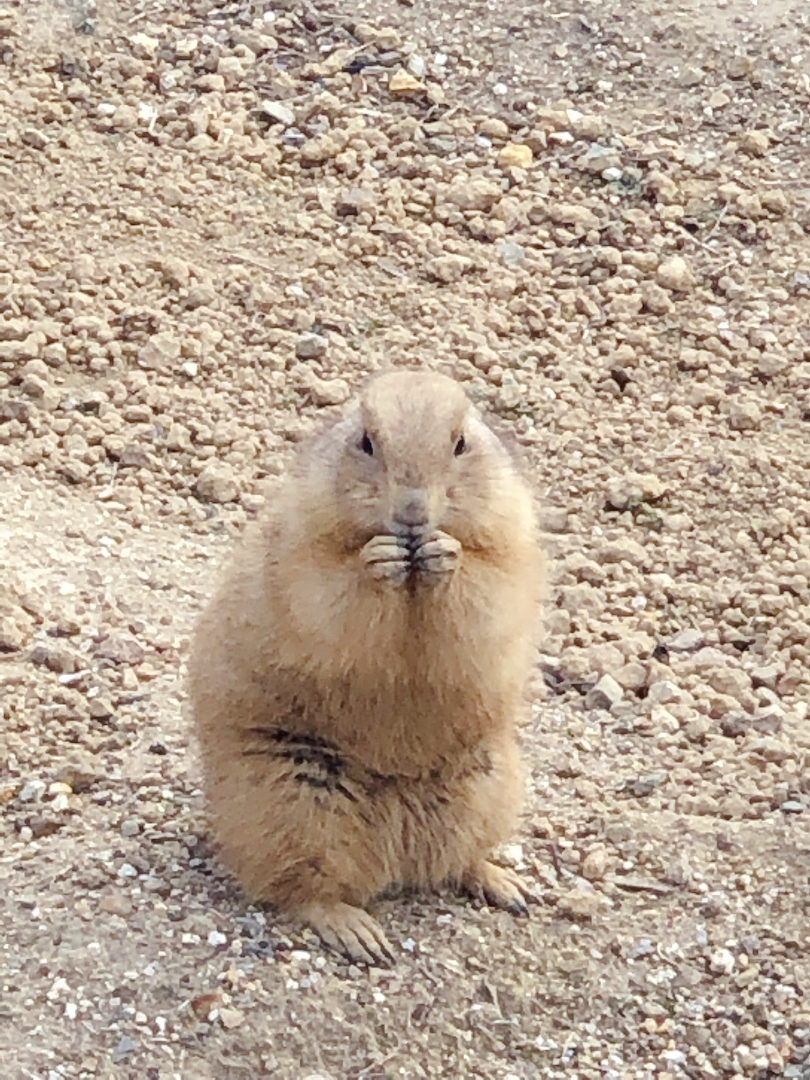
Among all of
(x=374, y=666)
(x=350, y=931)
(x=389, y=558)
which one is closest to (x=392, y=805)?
(x=350, y=931)

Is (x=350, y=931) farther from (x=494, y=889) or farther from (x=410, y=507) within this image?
(x=410, y=507)

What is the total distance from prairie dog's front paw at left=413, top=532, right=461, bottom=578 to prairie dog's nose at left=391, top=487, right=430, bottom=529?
38mm

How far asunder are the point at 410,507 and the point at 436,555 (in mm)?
94

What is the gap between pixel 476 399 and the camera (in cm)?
596

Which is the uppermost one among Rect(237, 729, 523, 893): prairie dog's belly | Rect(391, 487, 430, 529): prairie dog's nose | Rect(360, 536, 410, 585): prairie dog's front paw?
Rect(391, 487, 430, 529): prairie dog's nose

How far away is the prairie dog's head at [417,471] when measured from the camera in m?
3.62

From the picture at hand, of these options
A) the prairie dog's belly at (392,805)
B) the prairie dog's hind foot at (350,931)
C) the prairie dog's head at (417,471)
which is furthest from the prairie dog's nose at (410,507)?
the prairie dog's hind foot at (350,931)

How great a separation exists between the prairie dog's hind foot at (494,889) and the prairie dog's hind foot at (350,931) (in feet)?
0.76

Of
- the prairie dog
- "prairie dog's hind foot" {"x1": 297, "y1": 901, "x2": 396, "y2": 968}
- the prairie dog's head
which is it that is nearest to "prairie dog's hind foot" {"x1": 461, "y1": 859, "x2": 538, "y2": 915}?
the prairie dog

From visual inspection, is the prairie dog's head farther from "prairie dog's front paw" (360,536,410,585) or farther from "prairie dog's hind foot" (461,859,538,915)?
"prairie dog's hind foot" (461,859,538,915)

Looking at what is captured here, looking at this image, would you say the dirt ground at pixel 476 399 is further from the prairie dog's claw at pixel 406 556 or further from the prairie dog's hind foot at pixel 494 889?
the prairie dog's claw at pixel 406 556

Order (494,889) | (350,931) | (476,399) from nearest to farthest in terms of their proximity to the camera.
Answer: (350,931) → (494,889) → (476,399)

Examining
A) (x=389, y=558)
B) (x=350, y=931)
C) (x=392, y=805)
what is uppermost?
(x=389, y=558)

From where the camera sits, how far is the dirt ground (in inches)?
155
